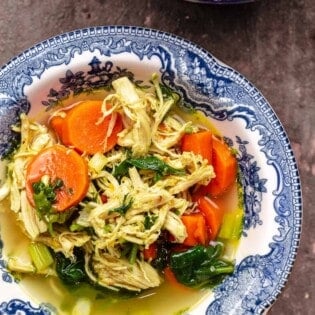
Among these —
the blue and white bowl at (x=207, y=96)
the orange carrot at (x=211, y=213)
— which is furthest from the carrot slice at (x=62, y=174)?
the orange carrot at (x=211, y=213)

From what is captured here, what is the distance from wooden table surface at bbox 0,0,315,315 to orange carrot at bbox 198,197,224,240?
0.31m

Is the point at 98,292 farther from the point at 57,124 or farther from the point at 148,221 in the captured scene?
the point at 57,124

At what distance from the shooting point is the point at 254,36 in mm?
2100

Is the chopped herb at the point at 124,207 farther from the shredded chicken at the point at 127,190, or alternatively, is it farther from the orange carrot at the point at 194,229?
the orange carrot at the point at 194,229

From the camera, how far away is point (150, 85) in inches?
75.9

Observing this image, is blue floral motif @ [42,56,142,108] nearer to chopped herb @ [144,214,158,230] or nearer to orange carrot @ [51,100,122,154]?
orange carrot @ [51,100,122,154]

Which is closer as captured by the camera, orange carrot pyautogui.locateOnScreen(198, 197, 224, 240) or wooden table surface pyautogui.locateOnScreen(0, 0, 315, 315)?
orange carrot pyautogui.locateOnScreen(198, 197, 224, 240)

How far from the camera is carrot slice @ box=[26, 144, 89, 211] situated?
73.2 inches

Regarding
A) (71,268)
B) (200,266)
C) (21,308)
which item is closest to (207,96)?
(200,266)

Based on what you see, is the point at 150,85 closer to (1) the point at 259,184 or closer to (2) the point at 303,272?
(1) the point at 259,184

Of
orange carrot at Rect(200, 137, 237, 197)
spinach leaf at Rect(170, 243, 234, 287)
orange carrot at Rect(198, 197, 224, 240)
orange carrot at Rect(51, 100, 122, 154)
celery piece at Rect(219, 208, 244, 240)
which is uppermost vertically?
orange carrot at Rect(51, 100, 122, 154)

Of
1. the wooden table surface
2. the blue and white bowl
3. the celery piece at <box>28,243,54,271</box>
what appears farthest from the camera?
the wooden table surface

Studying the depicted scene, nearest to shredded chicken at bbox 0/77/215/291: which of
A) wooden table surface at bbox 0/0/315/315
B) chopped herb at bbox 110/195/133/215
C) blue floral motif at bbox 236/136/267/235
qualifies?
chopped herb at bbox 110/195/133/215

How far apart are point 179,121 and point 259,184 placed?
31 centimetres
